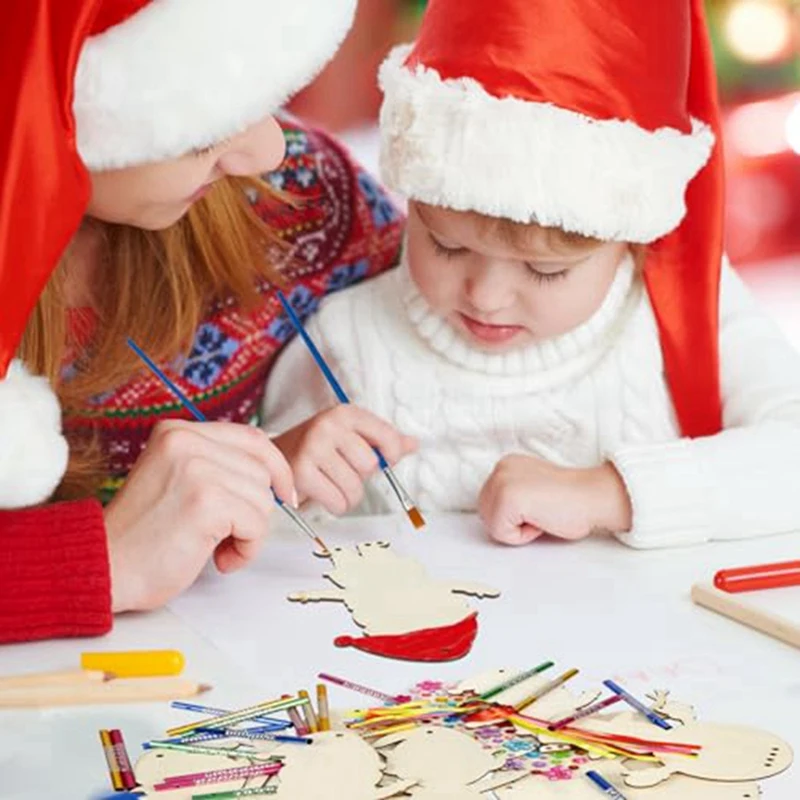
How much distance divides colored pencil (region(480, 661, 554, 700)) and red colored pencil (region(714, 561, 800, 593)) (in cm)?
16

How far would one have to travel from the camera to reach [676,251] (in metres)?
1.33

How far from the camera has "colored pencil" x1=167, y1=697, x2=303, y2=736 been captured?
2.75 feet

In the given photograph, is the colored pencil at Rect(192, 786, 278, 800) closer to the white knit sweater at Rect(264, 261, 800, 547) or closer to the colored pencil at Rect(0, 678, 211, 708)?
the colored pencil at Rect(0, 678, 211, 708)

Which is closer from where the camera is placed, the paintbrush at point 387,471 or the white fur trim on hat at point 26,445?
the white fur trim on hat at point 26,445

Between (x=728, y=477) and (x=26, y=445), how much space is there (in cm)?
51

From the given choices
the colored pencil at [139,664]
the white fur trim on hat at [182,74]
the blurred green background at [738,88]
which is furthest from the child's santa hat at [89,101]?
the blurred green background at [738,88]

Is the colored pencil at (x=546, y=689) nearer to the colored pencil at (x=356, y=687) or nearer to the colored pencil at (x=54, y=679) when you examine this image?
the colored pencil at (x=356, y=687)

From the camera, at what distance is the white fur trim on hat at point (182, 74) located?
0.97 metres

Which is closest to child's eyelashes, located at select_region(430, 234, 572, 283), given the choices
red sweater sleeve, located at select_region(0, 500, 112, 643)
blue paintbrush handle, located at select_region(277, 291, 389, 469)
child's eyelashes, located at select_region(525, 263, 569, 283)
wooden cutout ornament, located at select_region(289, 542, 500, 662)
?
child's eyelashes, located at select_region(525, 263, 569, 283)

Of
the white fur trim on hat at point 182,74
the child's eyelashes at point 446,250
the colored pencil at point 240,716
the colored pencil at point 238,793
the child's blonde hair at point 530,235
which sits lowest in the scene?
the colored pencil at point 238,793

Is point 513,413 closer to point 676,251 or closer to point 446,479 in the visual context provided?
point 446,479

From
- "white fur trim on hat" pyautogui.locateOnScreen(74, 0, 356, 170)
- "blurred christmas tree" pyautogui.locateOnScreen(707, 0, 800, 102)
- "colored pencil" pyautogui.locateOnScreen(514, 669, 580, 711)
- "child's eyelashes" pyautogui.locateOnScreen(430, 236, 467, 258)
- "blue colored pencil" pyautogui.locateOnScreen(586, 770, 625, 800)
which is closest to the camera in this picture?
"blue colored pencil" pyautogui.locateOnScreen(586, 770, 625, 800)

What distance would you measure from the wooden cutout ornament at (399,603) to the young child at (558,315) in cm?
9

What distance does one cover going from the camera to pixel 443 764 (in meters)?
0.79
